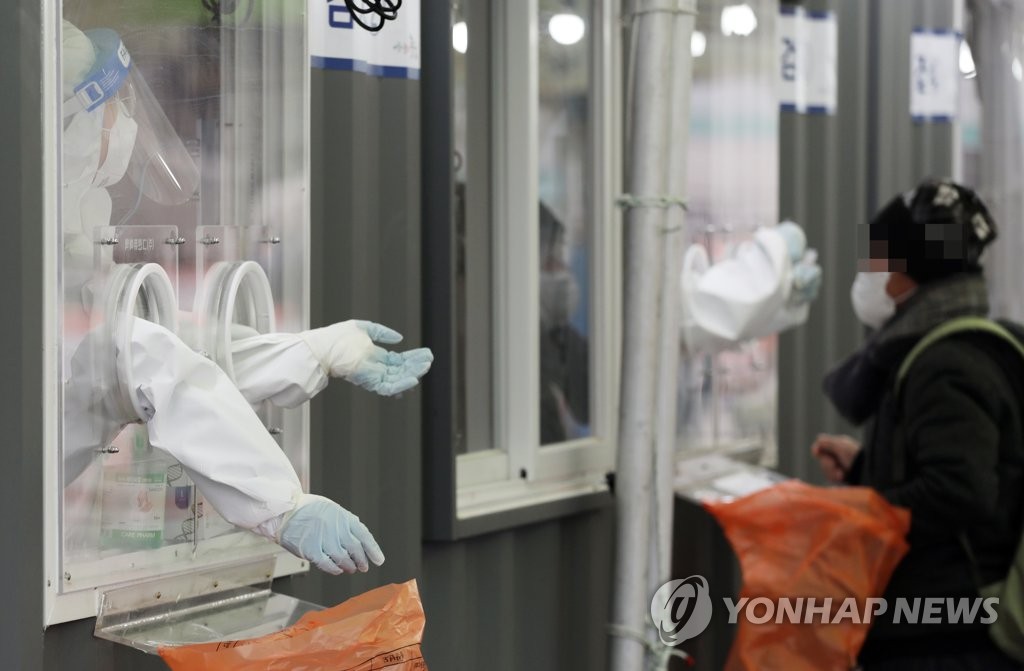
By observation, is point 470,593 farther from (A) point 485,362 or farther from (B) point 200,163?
(B) point 200,163

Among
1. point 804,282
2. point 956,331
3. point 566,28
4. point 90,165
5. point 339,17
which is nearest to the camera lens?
point 90,165

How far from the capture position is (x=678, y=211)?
2.49m

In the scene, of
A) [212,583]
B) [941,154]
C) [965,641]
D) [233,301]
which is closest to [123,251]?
[233,301]

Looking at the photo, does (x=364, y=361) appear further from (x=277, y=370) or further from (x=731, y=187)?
(x=731, y=187)

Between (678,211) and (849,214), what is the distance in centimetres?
134

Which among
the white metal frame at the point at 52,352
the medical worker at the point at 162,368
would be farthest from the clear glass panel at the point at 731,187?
the white metal frame at the point at 52,352

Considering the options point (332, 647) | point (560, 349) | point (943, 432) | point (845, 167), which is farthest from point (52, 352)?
point (845, 167)

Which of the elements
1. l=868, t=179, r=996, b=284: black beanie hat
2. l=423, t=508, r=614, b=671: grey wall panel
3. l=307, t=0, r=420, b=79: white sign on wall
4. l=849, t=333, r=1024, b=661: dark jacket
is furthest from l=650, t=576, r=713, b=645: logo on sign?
l=307, t=0, r=420, b=79: white sign on wall

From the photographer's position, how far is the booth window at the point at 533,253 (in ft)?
8.34

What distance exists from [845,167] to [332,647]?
8.81ft

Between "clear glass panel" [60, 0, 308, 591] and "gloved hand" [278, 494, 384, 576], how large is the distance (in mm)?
264

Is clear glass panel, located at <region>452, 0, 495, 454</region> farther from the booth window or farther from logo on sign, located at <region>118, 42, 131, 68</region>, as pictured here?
logo on sign, located at <region>118, 42, 131, 68</region>

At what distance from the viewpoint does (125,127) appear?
61.1 inches

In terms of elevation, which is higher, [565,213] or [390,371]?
[565,213]
